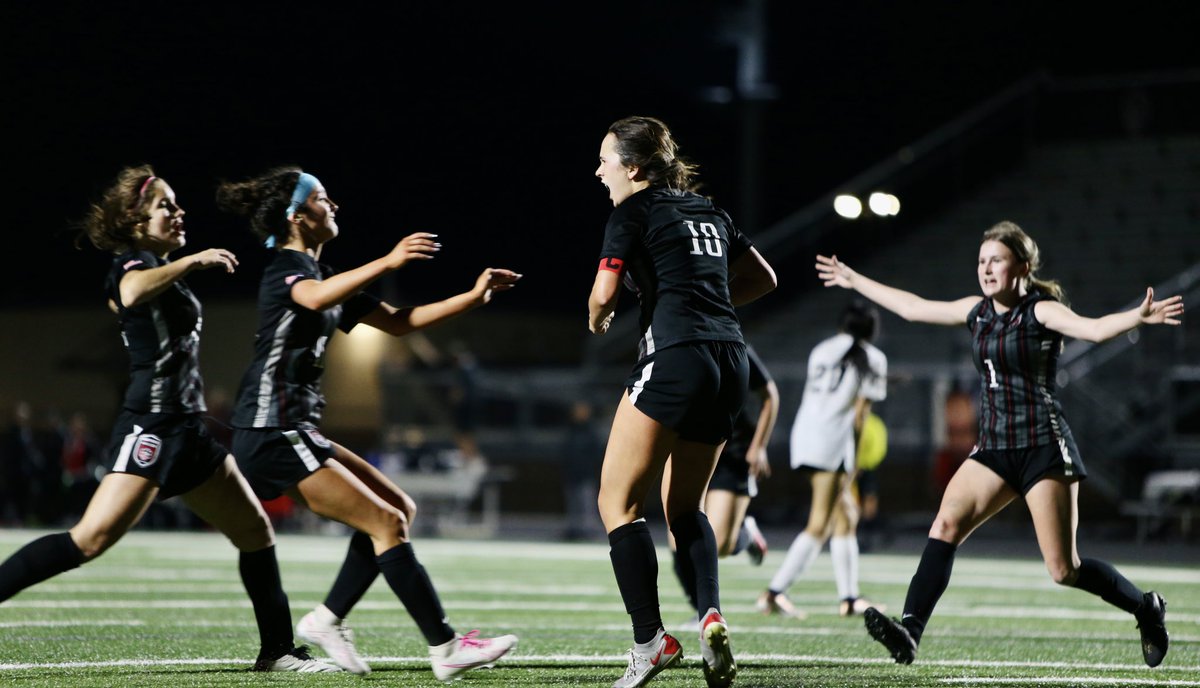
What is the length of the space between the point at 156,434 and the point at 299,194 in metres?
1.13

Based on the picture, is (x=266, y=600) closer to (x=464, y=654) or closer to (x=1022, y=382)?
(x=464, y=654)

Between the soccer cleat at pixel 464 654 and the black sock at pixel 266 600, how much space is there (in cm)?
88

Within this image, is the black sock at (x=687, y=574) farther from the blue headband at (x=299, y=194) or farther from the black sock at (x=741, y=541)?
the black sock at (x=741, y=541)

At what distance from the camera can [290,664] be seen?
21.0 ft

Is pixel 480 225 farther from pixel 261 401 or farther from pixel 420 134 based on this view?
pixel 261 401

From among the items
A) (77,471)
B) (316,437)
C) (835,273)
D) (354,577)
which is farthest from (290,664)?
(77,471)

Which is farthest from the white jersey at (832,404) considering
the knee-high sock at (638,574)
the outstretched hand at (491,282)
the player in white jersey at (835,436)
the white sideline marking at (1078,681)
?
the knee-high sock at (638,574)

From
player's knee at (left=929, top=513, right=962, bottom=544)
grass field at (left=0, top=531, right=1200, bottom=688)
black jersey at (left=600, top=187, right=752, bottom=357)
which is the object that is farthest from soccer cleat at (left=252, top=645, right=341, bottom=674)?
player's knee at (left=929, top=513, right=962, bottom=544)

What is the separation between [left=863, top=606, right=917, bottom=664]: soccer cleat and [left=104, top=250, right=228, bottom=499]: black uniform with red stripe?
2796 millimetres

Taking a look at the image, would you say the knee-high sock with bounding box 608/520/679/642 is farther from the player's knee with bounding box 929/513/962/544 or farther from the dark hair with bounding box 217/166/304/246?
the dark hair with bounding box 217/166/304/246

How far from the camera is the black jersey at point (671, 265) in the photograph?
555cm

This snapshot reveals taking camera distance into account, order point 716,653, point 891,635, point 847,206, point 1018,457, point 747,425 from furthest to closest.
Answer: point 847,206 → point 747,425 → point 1018,457 → point 891,635 → point 716,653

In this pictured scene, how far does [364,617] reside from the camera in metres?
9.28

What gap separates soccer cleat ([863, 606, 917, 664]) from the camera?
6.43 meters
